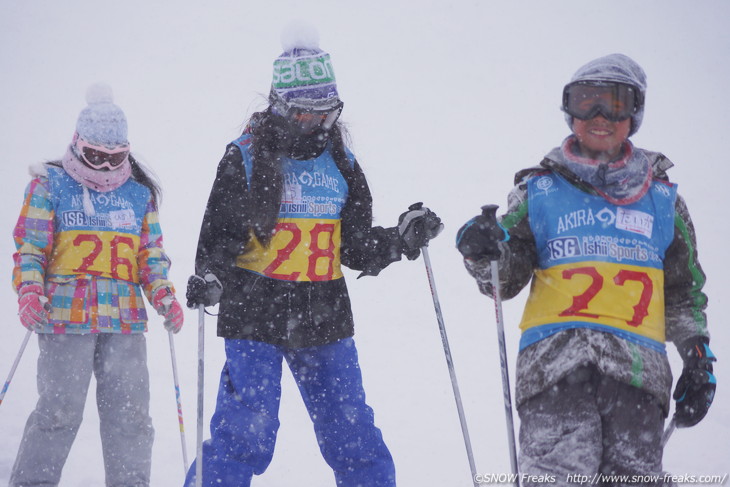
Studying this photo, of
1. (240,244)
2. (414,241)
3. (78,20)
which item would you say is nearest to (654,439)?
(414,241)

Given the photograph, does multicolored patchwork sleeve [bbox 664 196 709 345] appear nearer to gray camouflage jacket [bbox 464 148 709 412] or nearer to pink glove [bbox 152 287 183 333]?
gray camouflage jacket [bbox 464 148 709 412]

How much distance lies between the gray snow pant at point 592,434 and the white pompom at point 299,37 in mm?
1918

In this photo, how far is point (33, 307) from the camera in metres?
4.01

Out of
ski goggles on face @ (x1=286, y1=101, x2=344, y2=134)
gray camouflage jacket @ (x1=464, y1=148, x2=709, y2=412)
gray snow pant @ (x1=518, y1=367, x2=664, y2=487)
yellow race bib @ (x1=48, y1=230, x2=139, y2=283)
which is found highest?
ski goggles on face @ (x1=286, y1=101, x2=344, y2=134)

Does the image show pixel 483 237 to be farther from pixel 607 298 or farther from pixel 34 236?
pixel 34 236

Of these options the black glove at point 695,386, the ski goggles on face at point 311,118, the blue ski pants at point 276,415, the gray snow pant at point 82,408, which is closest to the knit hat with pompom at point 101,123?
the gray snow pant at point 82,408

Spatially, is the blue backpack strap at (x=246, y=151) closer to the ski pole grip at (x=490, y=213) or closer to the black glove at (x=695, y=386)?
the ski pole grip at (x=490, y=213)

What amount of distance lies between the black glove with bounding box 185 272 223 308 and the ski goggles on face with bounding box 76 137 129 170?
1379 mm

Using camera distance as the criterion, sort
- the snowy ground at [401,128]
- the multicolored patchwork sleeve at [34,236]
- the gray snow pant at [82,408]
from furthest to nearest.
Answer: the snowy ground at [401,128] < the multicolored patchwork sleeve at [34,236] < the gray snow pant at [82,408]

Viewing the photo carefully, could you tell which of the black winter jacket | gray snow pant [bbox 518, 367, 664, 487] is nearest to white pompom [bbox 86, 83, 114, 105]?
the black winter jacket

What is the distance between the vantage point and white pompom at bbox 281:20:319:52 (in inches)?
142

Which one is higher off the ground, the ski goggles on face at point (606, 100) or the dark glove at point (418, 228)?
the ski goggles on face at point (606, 100)

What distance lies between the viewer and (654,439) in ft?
8.90

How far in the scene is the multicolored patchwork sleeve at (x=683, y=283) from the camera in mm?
→ 2955
